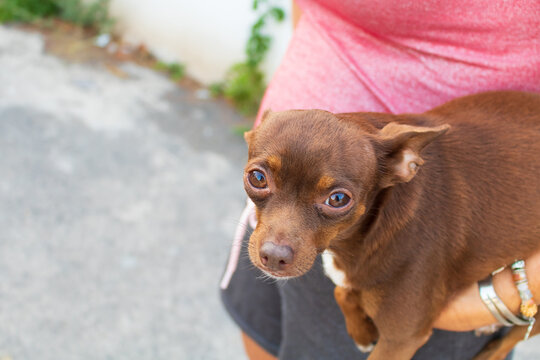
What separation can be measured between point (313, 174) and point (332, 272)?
397mm

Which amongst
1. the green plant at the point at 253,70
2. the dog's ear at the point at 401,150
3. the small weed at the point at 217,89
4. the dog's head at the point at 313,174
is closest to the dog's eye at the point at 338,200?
the dog's head at the point at 313,174

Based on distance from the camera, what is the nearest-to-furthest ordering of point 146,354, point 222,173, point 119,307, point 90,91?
point 146,354 → point 119,307 → point 222,173 → point 90,91

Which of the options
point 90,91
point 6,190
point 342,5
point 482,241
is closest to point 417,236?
point 482,241

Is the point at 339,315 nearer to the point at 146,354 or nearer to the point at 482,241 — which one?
the point at 482,241

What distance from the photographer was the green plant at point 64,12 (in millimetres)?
5996

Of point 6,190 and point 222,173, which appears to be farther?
point 222,173

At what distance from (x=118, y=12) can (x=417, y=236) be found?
5375 mm

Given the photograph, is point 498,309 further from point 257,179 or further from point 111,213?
point 111,213

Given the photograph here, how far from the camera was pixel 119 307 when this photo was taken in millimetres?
3496

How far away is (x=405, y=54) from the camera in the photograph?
1.59 metres

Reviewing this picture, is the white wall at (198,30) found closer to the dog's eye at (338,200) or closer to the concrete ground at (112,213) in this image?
the concrete ground at (112,213)

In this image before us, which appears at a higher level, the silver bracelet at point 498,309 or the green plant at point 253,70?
the silver bracelet at point 498,309

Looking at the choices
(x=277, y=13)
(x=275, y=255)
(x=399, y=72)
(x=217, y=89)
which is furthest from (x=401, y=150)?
(x=217, y=89)

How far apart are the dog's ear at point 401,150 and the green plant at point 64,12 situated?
202 inches
